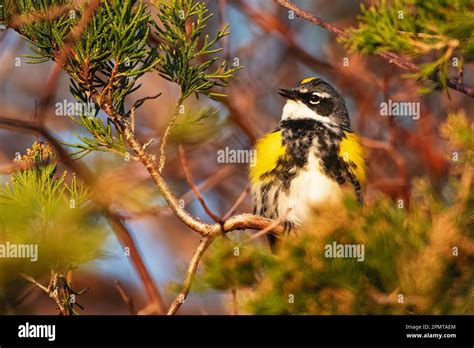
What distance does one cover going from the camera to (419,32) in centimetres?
181

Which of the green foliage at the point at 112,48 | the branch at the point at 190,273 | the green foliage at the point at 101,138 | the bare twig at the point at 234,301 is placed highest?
the green foliage at the point at 112,48

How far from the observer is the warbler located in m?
3.59

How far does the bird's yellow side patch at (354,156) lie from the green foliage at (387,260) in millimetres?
1806

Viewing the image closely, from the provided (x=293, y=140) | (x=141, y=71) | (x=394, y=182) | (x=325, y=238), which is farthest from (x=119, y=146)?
(x=394, y=182)

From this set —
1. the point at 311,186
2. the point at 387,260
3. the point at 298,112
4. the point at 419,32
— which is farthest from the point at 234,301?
the point at 298,112

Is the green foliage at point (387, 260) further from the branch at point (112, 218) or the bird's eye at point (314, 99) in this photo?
the bird's eye at point (314, 99)

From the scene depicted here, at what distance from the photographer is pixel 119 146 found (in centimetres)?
233

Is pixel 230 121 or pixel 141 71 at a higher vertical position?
pixel 230 121

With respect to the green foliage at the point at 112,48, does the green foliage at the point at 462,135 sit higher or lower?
lower

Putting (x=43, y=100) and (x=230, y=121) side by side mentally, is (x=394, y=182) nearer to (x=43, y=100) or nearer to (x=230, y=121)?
(x=230, y=121)

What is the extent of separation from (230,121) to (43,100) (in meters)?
1.22

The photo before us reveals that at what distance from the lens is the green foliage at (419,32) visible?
172cm

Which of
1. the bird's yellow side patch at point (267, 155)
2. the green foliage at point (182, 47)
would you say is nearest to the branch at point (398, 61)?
the green foliage at point (182, 47)

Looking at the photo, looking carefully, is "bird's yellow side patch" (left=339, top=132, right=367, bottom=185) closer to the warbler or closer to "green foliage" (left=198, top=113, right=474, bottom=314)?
the warbler
